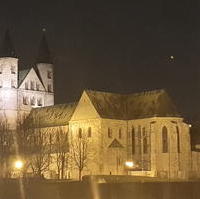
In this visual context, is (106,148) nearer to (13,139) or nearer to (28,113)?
(13,139)

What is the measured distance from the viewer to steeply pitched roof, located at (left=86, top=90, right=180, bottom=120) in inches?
4641

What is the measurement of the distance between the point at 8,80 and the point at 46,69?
1370 cm

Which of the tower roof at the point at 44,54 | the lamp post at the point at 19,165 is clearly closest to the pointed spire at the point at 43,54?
the tower roof at the point at 44,54

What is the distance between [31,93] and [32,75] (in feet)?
14.0

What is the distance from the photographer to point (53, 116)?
136 meters

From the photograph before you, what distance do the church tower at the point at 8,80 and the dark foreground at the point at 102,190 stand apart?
73148 millimetres

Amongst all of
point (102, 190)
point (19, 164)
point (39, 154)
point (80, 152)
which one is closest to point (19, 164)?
point (19, 164)

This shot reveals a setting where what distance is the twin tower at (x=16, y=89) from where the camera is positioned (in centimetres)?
14675

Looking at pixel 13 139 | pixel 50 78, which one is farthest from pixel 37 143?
pixel 50 78

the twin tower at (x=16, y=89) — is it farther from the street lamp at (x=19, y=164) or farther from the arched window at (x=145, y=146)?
the street lamp at (x=19, y=164)

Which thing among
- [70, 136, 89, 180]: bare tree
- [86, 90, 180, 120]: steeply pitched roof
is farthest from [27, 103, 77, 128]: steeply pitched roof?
[86, 90, 180, 120]: steeply pitched roof

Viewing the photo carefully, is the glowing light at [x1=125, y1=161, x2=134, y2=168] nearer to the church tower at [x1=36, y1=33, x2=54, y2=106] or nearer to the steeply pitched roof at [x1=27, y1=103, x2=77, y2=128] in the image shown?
the steeply pitched roof at [x1=27, y1=103, x2=77, y2=128]

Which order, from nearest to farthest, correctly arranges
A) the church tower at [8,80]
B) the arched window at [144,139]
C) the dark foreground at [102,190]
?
the dark foreground at [102,190]
the arched window at [144,139]
the church tower at [8,80]

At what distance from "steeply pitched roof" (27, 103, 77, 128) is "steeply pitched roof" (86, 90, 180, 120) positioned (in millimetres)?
10958
